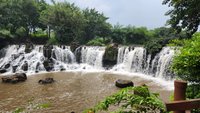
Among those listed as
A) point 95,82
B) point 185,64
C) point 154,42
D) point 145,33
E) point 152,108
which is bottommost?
point 95,82

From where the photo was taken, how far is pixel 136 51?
22469 mm

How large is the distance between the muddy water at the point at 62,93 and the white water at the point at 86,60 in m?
2.73

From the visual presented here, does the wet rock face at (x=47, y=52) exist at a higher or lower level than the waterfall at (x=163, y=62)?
higher

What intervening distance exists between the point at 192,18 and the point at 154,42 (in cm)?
1105

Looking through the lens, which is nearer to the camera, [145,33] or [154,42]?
[154,42]

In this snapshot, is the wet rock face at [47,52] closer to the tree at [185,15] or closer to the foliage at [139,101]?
the tree at [185,15]

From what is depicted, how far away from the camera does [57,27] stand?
33.2 m

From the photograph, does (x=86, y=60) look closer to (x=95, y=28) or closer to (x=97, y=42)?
(x=97, y=42)

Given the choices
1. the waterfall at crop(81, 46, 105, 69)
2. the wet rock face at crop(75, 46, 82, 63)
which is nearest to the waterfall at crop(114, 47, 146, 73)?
the waterfall at crop(81, 46, 105, 69)

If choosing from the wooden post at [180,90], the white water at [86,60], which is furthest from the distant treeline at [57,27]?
the wooden post at [180,90]

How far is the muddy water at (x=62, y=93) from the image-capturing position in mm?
11938

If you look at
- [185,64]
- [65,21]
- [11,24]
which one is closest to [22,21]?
[11,24]

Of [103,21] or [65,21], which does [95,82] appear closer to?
[65,21]

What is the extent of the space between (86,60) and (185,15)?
53.8 feet
